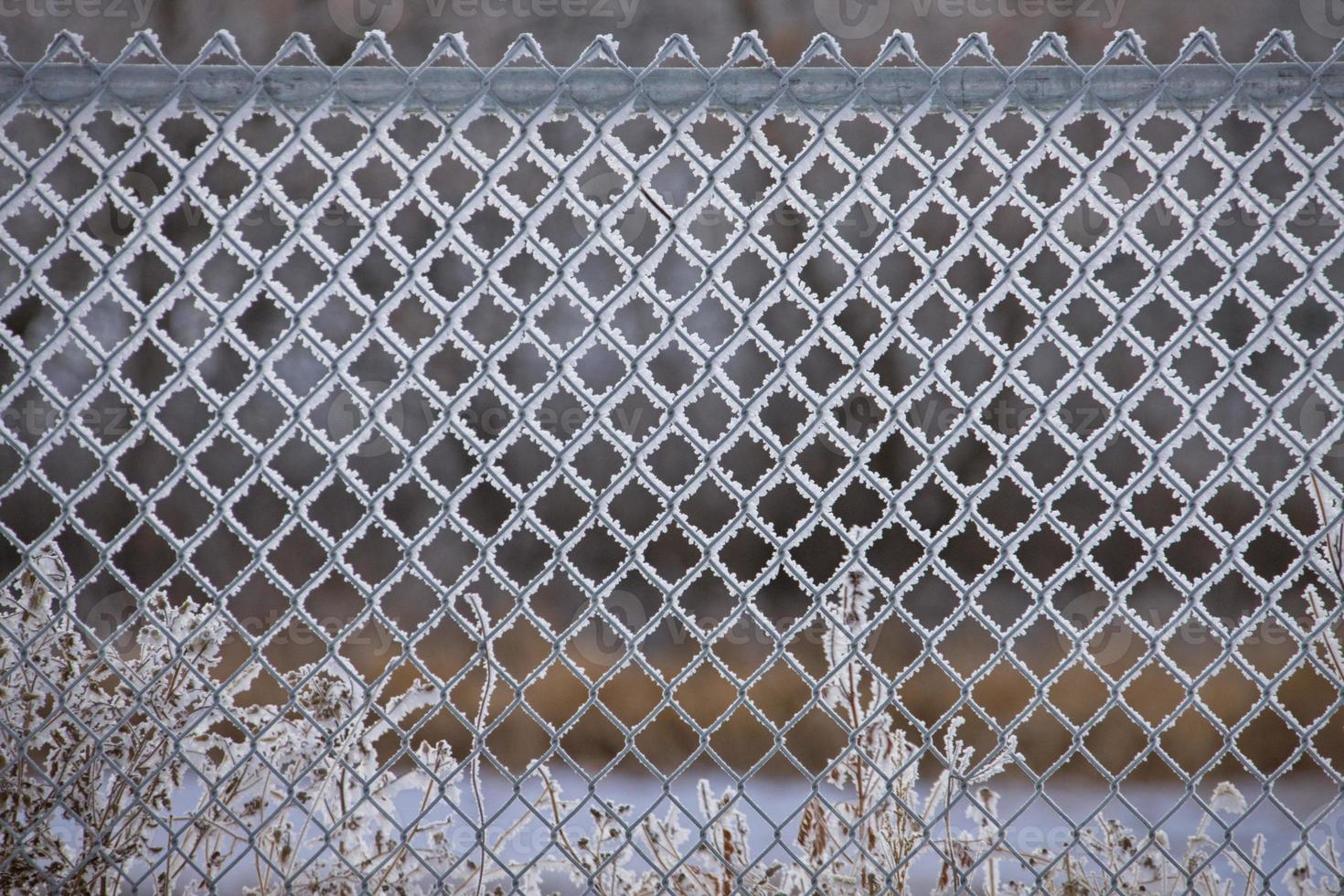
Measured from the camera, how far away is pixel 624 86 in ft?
4.67

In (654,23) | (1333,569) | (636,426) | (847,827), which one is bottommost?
(847,827)

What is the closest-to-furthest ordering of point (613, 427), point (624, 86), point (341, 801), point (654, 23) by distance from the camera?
point (624, 86) → point (341, 801) → point (613, 427) → point (654, 23)

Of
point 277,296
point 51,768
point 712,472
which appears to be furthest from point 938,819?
point 51,768

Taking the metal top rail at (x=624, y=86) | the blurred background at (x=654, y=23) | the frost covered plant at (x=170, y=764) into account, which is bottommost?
the frost covered plant at (x=170, y=764)

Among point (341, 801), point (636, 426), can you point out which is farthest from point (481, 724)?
point (636, 426)

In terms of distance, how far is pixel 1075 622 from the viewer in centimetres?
537

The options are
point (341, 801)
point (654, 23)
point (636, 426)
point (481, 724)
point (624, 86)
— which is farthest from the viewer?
point (654, 23)

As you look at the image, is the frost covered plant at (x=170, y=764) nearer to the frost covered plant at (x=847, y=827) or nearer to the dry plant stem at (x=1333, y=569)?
the frost covered plant at (x=847, y=827)

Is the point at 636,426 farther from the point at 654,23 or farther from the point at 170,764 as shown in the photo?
the point at 170,764

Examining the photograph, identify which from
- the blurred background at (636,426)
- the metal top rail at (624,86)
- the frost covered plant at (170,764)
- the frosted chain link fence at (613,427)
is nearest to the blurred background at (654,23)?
the blurred background at (636,426)

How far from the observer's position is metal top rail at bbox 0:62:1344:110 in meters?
1.41

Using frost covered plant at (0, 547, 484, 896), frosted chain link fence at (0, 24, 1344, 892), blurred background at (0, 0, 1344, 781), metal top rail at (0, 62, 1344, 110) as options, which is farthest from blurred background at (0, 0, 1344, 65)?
frost covered plant at (0, 547, 484, 896)

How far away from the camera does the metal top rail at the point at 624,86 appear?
141cm

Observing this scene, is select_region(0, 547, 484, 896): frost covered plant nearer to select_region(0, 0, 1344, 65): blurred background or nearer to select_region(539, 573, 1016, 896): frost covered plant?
select_region(539, 573, 1016, 896): frost covered plant
